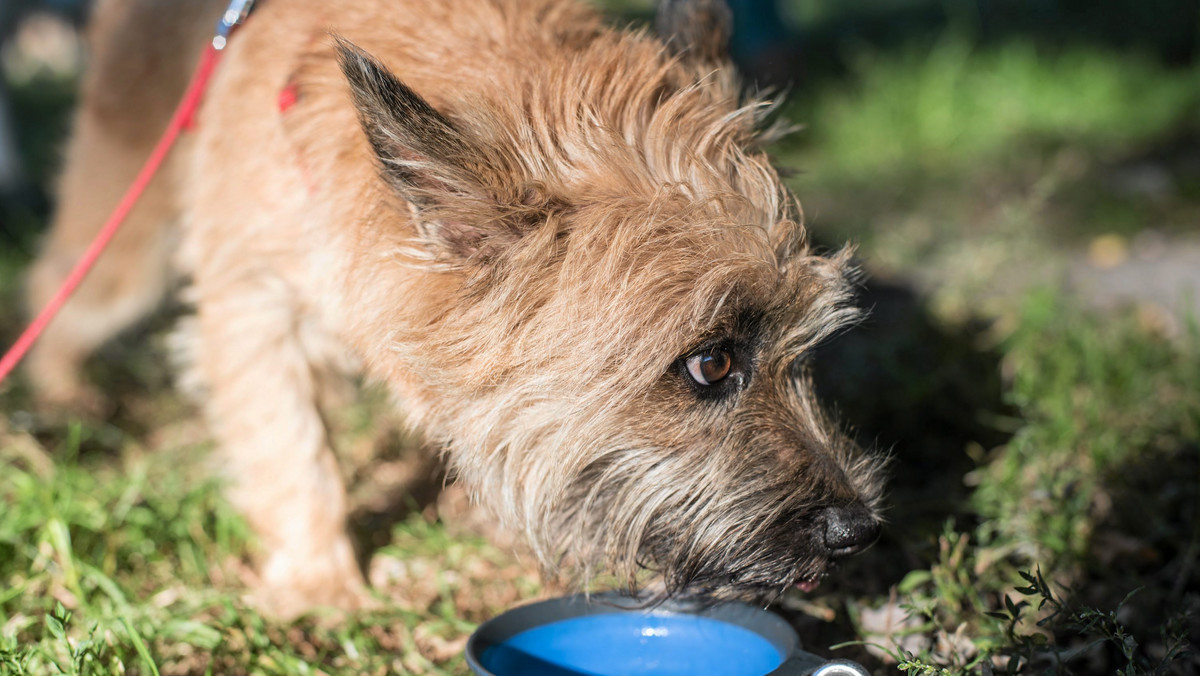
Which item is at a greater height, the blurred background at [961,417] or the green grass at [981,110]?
the green grass at [981,110]

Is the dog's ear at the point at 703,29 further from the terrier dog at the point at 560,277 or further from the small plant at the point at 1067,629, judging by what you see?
the small plant at the point at 1067,629

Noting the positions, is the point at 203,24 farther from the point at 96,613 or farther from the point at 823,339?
the point at 823,339

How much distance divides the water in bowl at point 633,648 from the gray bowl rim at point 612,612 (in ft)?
0.05

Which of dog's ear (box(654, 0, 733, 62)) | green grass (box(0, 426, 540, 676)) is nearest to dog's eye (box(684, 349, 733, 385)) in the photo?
dog's ear (box(654, 0, 733, 62))

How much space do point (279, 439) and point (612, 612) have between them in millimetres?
1135

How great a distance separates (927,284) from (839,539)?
3.21 meters

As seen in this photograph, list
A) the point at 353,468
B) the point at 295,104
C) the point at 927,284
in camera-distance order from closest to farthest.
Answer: the point at 295,104, the point at 353,468, the point at 927,284

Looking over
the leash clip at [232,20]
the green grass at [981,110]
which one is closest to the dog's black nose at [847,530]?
the leash clip at [232,20]

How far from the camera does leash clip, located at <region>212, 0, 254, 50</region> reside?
2.78m

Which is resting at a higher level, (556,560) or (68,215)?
(68,215)

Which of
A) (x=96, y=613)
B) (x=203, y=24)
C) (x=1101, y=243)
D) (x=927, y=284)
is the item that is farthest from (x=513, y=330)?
(x=1101, y=243)

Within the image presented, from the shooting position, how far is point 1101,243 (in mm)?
5145

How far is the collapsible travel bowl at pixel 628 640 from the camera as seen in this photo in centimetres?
195

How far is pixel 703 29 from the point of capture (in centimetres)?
243
